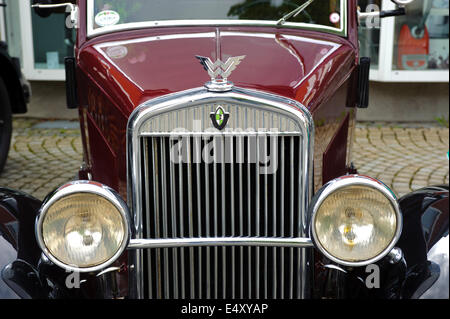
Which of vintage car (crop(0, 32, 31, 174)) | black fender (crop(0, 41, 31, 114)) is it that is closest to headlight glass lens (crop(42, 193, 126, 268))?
vintage car (crop(0, 32, 31, 174))

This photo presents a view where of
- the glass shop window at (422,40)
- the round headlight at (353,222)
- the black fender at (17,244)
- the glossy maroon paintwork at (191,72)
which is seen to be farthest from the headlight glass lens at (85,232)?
the glass shop window at (422,40)

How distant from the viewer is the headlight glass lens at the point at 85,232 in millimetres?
1865

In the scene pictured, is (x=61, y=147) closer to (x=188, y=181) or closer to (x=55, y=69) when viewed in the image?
(x=55, y=69)

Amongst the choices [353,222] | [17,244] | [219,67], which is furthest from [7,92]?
[353,222]

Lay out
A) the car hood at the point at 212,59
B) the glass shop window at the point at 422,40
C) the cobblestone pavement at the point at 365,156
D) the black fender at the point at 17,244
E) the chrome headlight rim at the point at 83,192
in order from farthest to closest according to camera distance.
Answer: the glass shop window at the point at 422,40
the cobblestone pavement at the point at 365,156
the car hood at the point at 212,59
the black fender at the point at 17,244
the chrome headlight rim at the point at 83,192

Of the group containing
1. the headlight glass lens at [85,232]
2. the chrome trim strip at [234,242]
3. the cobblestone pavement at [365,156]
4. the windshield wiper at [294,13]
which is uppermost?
the windshield wiper at [294,13]

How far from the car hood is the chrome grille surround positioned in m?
0.13

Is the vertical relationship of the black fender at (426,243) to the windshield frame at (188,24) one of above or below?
below

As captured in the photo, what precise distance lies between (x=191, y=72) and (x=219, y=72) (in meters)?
0.20

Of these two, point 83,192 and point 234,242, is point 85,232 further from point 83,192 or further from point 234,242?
point 234,242

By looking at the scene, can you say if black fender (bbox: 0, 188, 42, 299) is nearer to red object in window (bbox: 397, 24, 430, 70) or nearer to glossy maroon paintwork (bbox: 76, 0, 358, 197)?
glossy maroon paintwork (bbox: 76, 0, 358, 197)

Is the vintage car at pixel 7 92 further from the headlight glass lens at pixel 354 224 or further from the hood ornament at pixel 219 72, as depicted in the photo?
the headlight glass lens at pixel 354 224

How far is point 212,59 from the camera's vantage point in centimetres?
230

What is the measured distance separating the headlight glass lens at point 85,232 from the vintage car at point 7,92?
373cm
